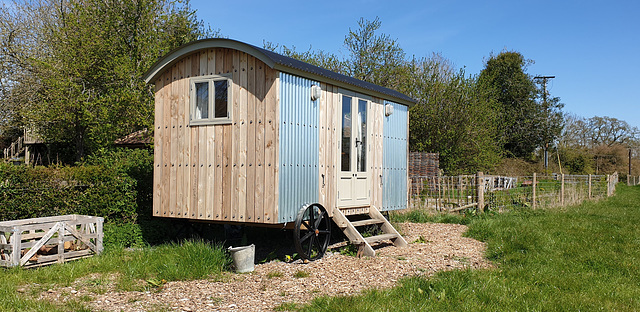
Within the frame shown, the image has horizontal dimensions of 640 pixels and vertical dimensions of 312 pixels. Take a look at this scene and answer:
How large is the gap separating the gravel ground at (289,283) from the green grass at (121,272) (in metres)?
0.21

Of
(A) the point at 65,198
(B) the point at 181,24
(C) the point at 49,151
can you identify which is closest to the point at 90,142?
(B) the point at 181,24

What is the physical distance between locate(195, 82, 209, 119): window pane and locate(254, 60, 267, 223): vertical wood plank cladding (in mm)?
1074

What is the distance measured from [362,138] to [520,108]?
2787 cm

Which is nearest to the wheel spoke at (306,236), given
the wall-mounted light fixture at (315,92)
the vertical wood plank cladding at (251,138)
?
the vertical wood plank cladding at (251,138)

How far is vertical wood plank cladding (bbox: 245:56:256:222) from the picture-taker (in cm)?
757

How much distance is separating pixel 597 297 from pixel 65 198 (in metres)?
8.64

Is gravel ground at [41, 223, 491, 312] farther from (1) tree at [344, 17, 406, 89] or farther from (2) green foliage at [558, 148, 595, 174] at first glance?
(2) green foliage at [558, 148, 595, 174]

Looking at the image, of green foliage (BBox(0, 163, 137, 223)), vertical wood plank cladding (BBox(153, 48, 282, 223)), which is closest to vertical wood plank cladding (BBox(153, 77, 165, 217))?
vertical wood plank cladding (BBox(153, 48, 282, 223))

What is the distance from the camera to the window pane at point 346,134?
29.4ft

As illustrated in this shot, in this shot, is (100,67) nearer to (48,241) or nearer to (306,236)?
(48,241)

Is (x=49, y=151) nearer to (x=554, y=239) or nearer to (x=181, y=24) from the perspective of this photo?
(x=181, y=24)

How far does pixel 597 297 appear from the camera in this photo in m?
5.60

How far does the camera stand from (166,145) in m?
8.57

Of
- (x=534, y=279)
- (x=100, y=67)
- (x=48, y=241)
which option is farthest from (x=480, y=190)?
(x=100, y=67)
